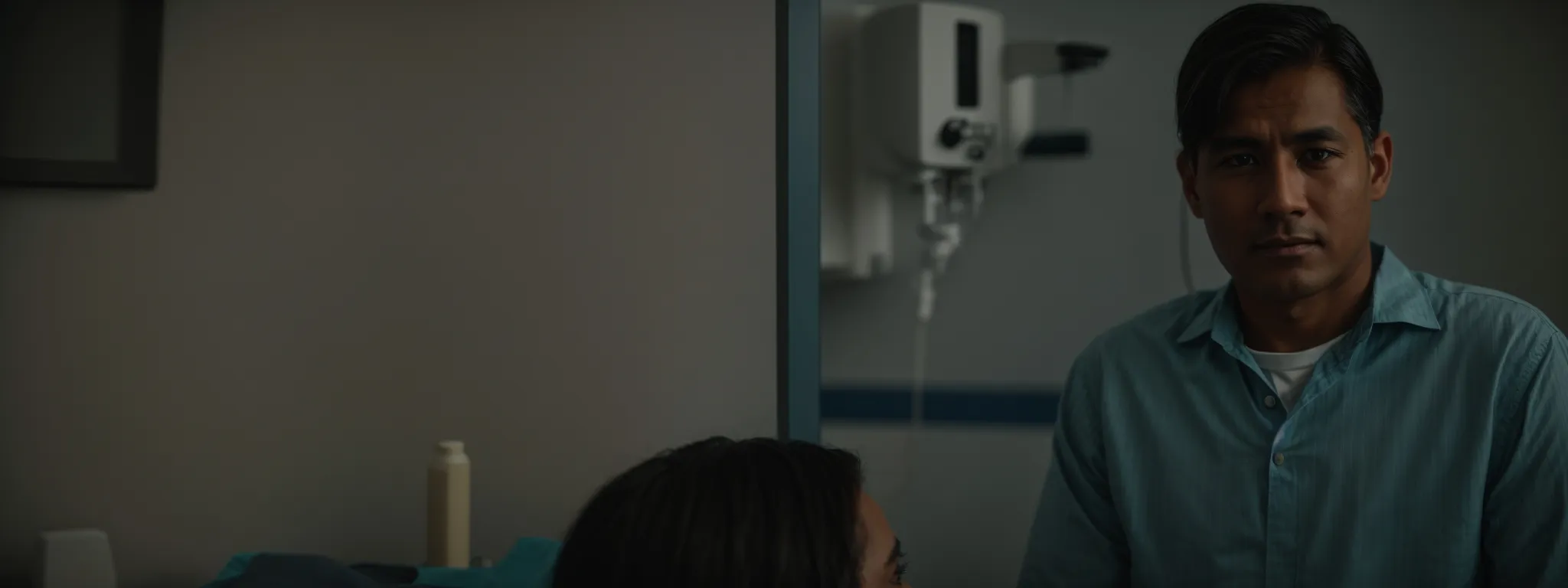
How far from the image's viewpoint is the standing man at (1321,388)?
1082mm

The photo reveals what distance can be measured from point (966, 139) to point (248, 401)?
43.2 inches

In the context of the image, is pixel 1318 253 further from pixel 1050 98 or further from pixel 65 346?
pixel 65 346

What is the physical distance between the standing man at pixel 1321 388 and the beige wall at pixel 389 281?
752 mm

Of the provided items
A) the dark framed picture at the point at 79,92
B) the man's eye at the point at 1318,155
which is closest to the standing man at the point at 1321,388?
the man's eye at the point at 1318,155

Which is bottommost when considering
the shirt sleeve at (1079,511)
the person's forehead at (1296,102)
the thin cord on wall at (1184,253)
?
the shirt sleeve at (1079,511)

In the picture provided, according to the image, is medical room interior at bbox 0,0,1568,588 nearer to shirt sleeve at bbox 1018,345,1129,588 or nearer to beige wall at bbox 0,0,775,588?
beige wall at bbox 0,0,775,588

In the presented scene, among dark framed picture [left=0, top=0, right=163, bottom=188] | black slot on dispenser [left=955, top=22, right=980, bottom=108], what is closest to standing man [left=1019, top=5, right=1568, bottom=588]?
black slot on dispenser [left=955, top=22, right=980, bottom=108]

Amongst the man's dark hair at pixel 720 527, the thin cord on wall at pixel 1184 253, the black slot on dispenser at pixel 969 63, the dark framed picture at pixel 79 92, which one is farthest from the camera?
the thin cord on wall at pixel 1184 253

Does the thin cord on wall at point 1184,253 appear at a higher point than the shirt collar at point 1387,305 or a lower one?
higher

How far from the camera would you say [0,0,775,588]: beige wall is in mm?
1551

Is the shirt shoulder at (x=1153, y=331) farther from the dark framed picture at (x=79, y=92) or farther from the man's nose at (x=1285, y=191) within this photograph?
the dark framed picture at (x=79, y=92)

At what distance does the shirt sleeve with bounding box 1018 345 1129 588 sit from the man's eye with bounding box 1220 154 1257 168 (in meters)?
0.27

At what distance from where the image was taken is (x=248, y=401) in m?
1.62

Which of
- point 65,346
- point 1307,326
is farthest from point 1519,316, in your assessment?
point 65,346
